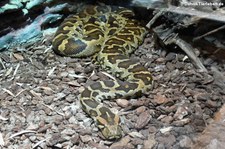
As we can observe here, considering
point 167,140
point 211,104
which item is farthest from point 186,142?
point 211,104

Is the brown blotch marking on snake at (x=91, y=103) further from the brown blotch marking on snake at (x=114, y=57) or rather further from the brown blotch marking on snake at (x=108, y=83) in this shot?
the brown blotch marking on snake at (x=114, y=57)

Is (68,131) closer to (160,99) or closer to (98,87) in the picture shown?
(98,87)

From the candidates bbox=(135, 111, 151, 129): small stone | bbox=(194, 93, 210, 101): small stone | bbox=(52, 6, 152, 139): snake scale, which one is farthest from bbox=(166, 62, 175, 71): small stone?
bbox=(135, 111, 151, 129): small stone

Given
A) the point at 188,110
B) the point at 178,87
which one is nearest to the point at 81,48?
the point at 178,87

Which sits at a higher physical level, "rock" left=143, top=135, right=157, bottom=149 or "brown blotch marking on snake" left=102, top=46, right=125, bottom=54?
"rock" left=143, top=135, right=157, bottom=149

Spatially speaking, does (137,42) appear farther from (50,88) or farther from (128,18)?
(50,88)

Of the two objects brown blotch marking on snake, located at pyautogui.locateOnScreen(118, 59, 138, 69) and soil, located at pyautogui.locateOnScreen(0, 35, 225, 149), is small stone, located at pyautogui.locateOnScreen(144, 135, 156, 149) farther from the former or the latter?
brown blotch marking on snake, located at pyautogui.locateOnScreen(118, 59, 138, 69)
